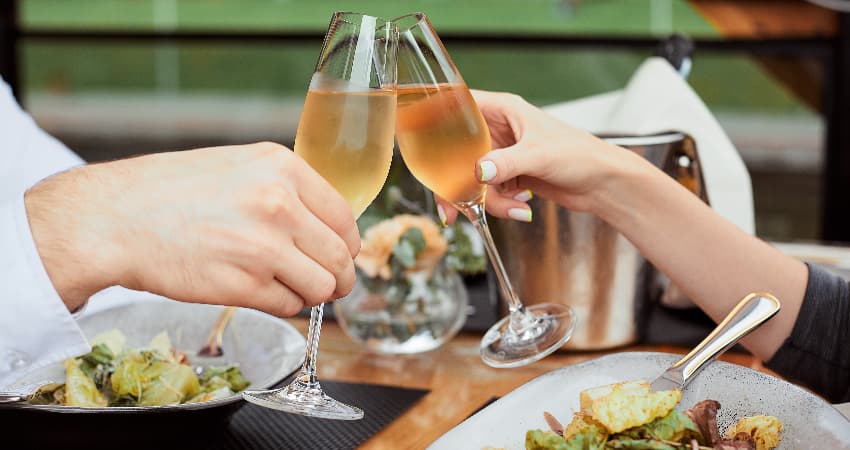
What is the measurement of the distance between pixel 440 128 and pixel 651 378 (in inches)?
13.5

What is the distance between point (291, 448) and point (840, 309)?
69cm

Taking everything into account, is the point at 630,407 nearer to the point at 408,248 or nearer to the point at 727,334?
the point at 727,334

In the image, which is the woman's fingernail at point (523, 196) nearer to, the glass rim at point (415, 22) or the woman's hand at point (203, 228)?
the glass rim at point (415, 22)

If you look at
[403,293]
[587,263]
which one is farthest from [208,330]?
[587,263]

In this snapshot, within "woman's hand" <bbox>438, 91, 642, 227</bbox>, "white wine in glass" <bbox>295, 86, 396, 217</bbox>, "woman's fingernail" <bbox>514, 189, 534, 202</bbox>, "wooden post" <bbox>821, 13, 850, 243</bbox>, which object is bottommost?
"wooden post" <bbox>821, 13, 850, 243</bbox>

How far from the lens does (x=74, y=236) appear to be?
2.57ft

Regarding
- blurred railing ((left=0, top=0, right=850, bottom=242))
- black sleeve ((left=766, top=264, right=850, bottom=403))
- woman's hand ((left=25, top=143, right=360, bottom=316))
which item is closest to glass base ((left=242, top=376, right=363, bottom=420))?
woman's hand ((left=25, top=143, right=360, bottom=316))

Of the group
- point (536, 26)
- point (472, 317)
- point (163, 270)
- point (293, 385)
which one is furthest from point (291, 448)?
point (536, 26)

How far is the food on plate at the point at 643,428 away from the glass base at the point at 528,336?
26 centimetres

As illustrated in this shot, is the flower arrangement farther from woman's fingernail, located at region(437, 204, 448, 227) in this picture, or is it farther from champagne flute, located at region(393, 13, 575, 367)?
champagne flute, located at region(393, 13, 575, 367)

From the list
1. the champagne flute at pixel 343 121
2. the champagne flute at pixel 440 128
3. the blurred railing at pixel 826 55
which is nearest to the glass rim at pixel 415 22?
the champagne flute at pixel 440 128

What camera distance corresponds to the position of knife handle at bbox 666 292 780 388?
34.9 inches

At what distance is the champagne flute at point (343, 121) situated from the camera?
87cm

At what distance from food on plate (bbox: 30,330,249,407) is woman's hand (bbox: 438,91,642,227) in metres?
0.37
